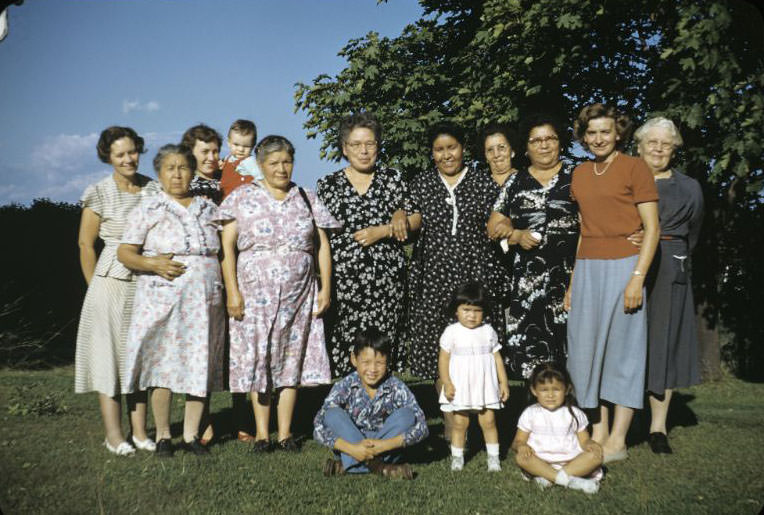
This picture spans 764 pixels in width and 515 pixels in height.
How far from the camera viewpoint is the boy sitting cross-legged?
414 cm

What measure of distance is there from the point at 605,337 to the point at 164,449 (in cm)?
303

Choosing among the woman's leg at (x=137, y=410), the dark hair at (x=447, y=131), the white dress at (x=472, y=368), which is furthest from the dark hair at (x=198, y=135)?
the white dress at (x=472, y=368)

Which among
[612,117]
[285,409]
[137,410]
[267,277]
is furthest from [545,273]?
[137,410]

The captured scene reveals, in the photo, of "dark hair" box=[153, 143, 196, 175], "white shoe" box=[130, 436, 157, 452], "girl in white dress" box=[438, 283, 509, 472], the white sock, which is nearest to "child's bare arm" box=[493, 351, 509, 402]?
"girl in white dress" box=[438, 283, 509, 472]

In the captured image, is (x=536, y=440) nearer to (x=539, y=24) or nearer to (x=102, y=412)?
(x=102, y=412)

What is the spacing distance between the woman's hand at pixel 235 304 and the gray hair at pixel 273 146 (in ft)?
3.10

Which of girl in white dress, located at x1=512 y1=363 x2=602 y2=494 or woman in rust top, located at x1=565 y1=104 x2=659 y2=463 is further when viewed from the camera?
woman in rust top, located at x1=565 y1=104 x2=659 y2=463

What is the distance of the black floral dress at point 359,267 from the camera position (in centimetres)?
482

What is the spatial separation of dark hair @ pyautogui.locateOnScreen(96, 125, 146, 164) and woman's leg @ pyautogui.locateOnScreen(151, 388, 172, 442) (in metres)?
1.60

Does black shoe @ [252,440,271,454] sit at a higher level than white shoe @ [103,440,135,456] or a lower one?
lower

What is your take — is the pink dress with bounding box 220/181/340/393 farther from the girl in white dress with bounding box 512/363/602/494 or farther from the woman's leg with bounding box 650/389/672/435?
the woman's leg with bounding box 650/389/672/435

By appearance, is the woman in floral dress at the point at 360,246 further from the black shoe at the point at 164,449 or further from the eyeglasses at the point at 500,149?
the black shoe at the point at 164,449

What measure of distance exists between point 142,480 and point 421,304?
7.39 ft

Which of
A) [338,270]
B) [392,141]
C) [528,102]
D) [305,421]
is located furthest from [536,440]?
[528,102]
